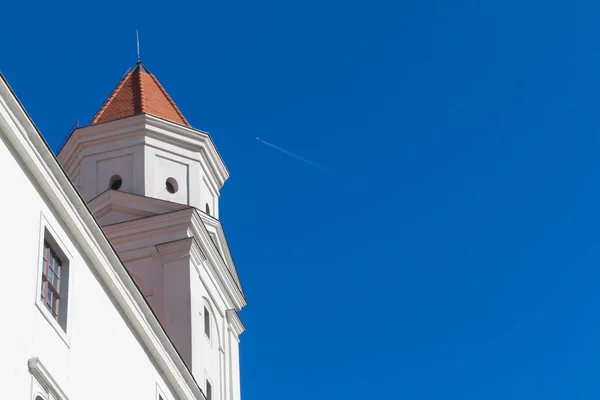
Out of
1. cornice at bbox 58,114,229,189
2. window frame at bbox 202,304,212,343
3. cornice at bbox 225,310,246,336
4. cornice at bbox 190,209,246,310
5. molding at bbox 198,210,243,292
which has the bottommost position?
window frame at bbox 202,304,212,343

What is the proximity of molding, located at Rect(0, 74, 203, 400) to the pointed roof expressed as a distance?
1356 centimetres

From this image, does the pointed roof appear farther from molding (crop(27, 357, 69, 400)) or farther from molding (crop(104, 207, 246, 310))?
molding (crop(27, 357, 69, 400))

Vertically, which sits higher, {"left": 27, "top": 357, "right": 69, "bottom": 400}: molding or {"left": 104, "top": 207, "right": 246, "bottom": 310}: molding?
{"left": 104, "top": 207, "right": 246, "bottom": 310}: molding

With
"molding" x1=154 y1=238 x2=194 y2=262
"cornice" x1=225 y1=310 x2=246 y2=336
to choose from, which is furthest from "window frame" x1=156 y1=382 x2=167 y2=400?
"cornice" x1=225 y1=310 x2=246 y2=336

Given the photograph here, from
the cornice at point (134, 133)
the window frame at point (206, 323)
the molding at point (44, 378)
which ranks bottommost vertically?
the molding at point (44, 378)

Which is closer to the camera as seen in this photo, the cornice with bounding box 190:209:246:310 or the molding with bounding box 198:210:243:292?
the cornice with bounding box 190:209:246:310

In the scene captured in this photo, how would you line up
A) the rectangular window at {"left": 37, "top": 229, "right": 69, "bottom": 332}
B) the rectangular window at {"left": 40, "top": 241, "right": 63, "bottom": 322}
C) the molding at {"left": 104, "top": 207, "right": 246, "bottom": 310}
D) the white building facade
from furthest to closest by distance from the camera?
the molding at {"left": 104, "top": 207, "right": 246, "bottom": 310} → the rectangular window at {"left": 40, "top": 241, "right": 63, "bottom": 322} → the rectangular window at {"left": 37, "top": 229, "right": 69, "bottom": 332} → the white building facade

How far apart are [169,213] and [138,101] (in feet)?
18.7

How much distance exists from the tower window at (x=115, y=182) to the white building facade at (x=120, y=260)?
43 millimetres

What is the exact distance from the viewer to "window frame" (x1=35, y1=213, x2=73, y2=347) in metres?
21.9

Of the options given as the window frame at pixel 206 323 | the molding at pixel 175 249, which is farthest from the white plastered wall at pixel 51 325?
the window frame at pixel 206 323

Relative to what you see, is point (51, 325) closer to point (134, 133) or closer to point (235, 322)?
point (235, 322)

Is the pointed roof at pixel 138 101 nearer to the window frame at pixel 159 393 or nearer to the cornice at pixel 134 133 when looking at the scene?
the cornice at pixel 134 133

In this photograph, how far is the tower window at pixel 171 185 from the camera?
40.0 meters
